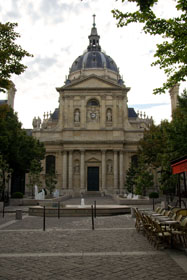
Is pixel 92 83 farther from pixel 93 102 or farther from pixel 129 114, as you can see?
pixel 129 114

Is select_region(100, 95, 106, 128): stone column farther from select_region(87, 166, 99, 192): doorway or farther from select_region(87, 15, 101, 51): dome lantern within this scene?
select_region(87, 15, 101, 51): dome lantern

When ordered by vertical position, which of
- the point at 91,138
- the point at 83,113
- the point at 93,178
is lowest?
the point at 93,178

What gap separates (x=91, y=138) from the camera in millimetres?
49000

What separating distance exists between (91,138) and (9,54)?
35.9 metres

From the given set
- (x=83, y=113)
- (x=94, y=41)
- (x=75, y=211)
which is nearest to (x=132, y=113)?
(x=83, y=113)

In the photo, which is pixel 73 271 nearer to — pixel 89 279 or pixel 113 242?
pixel 89 279

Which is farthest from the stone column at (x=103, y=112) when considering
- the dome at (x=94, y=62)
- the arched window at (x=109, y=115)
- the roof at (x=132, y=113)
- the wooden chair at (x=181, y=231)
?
the wooden chair at (x=181, y=231)

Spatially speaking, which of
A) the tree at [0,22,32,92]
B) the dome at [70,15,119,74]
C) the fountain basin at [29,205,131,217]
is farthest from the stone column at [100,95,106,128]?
the tree at [0,22,32,92]

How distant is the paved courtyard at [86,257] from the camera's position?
661 cm

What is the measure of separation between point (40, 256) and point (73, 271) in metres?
1.77

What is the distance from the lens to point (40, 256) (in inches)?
326

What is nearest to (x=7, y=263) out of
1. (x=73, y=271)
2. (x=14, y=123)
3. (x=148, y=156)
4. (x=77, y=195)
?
(x=73, y=271)

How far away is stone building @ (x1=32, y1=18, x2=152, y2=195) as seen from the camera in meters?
48.2

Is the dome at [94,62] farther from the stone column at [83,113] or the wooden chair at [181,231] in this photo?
the wooden chair at [181,231]
